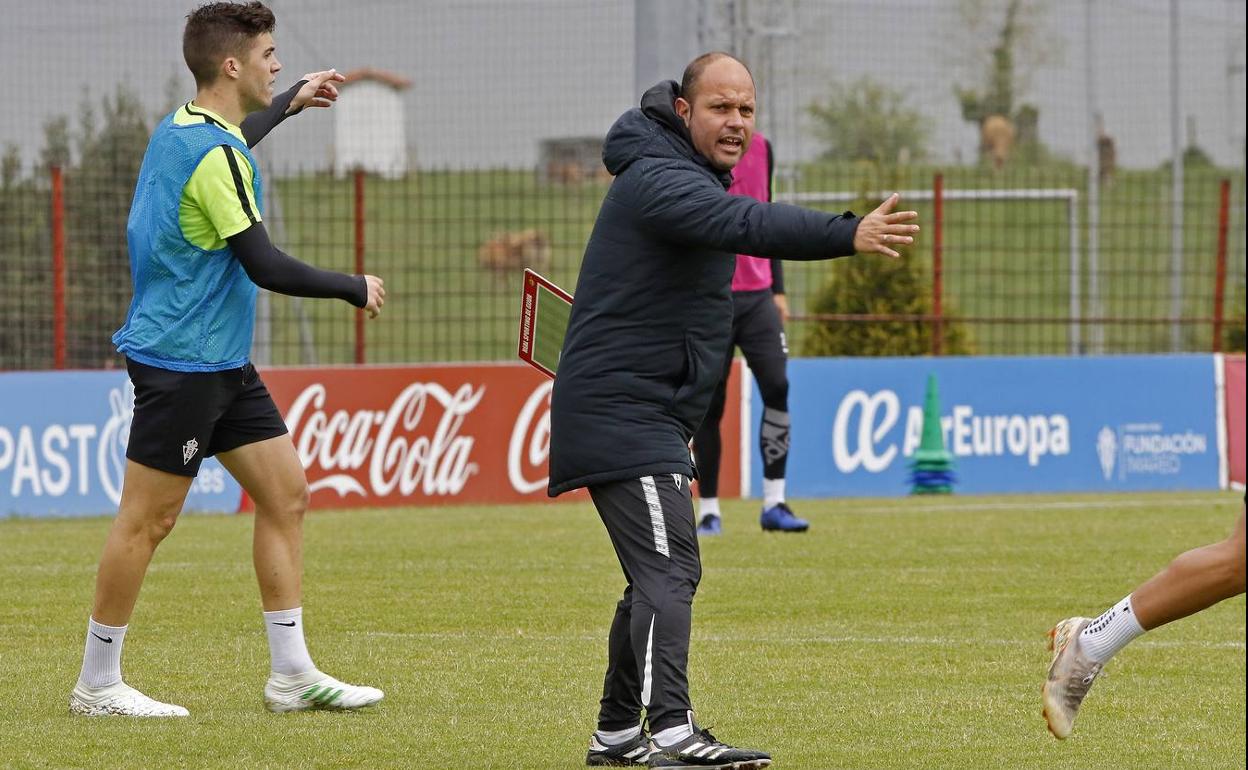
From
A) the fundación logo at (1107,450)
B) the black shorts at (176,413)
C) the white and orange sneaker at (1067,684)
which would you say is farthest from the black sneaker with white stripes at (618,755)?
the fundación logo at (1107,450)

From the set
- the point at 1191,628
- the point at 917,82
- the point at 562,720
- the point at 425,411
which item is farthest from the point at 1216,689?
the point at 917,82

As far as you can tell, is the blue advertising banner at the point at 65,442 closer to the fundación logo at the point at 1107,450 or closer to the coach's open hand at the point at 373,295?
the fundación logo at the point at 1107,450

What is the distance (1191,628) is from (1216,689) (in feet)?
4.57

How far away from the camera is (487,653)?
693 cm

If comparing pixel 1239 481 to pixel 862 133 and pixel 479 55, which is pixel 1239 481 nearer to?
pixel 479 55

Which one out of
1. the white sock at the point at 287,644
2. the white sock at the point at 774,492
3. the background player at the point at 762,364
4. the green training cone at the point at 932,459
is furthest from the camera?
the green training cone at the point at 932,459

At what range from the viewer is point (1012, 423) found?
14344mm

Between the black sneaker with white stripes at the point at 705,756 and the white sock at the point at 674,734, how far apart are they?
0.01 meters

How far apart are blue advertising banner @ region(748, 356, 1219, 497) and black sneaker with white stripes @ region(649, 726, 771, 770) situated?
29.7 feet

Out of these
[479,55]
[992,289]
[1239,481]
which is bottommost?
[1239,481]

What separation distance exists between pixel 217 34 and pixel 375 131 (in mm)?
12282

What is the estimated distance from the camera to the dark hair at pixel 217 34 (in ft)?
18.8

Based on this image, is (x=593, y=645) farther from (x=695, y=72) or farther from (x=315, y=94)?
(x=695, y=72)

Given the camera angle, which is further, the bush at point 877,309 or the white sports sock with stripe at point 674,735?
the bush at point 877,309
